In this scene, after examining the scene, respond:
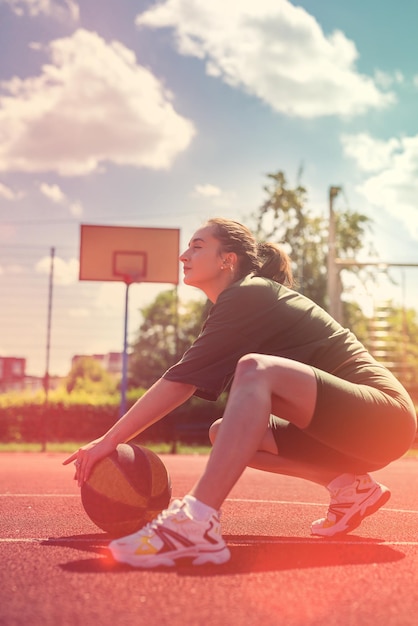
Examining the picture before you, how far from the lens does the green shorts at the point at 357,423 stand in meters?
2.87

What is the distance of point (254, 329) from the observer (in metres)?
3.10

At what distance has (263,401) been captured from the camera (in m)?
2.67

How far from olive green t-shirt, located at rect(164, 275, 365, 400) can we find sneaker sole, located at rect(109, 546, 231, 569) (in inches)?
27.6

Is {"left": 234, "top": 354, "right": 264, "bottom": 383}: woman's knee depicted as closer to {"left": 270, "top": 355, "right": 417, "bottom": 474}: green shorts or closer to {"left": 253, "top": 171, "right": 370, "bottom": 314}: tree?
{"left": 270, "top": 355, "right": 417, "bottom": 474}: green shorts

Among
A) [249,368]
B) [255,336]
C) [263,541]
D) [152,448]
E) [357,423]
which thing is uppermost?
[255,336]

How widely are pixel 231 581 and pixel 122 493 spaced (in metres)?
1.08

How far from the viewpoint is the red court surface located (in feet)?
6.90

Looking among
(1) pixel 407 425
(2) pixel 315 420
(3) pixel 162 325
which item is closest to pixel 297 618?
(2) pixel 315 420

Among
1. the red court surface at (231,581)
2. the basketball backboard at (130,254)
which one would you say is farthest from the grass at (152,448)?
the red court surface at (231,581)

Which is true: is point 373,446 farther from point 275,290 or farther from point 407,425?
point 275,290

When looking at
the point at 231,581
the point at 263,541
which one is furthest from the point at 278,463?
the point at 231,581

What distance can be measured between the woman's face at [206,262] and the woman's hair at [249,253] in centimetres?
3

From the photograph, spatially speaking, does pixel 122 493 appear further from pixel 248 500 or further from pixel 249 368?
pixel 248 500

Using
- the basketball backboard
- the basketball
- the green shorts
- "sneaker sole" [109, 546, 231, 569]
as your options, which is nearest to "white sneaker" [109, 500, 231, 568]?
"sneaker sole" [109, 546, 231, 569]
